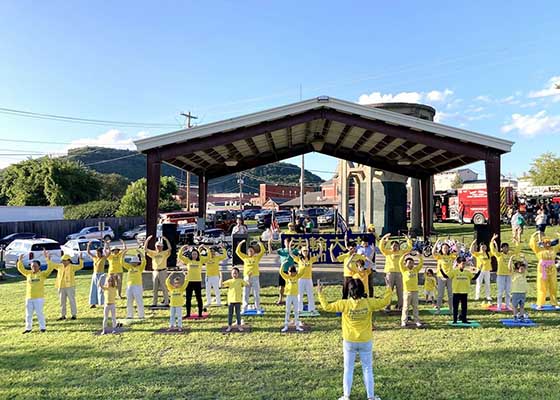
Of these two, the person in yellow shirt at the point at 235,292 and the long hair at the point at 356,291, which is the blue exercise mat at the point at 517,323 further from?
the person in yellow shirt at the point at 235,292

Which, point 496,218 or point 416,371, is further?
point 496,218

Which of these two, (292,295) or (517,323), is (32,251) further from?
(517,323)

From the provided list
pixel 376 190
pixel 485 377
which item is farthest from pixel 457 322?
pixel 376 190

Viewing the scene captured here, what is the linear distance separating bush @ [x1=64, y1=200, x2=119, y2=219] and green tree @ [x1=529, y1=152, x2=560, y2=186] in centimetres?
5111

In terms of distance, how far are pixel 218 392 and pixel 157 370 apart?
1450mm

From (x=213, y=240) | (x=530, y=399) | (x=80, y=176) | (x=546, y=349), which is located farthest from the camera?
(x=80, y=176)

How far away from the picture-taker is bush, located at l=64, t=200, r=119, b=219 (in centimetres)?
4344

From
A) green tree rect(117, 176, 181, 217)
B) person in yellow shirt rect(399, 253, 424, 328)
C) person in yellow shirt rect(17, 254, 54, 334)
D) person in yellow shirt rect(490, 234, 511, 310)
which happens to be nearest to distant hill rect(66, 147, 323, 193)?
green tree rect(117, 176, 181, 217)

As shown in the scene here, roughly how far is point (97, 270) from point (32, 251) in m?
9.84

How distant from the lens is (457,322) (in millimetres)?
9516

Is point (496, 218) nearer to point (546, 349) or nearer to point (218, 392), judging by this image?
point (546, 349)

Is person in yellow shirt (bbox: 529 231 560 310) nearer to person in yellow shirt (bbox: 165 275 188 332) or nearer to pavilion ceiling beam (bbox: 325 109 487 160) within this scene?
pavilion ceiling beam (bbox: 325 109 487 160)

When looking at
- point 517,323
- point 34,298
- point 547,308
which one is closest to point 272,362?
point 517,323

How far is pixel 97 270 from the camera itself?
11.4m
